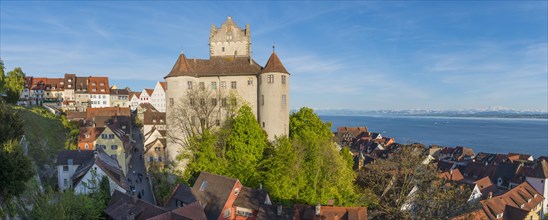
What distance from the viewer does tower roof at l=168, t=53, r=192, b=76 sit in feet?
132

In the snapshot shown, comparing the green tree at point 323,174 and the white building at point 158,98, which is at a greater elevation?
the white building at point 158,98

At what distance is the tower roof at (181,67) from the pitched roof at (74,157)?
1334 cm

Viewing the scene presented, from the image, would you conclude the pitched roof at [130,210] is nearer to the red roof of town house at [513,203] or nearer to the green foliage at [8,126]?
the green foliage at [8,126]

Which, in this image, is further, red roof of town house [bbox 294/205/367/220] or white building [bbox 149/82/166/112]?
white building [bbox 149/82/166/112]

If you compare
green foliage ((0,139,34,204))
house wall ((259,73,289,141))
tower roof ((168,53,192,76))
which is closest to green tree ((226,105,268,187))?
house wall ((259,73,289,141))

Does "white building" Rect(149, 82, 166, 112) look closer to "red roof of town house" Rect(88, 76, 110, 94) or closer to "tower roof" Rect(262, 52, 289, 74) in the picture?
"red roof of town house" Rect(88, 76, 110, 94)

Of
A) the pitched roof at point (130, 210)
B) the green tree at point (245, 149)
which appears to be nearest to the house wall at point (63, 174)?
the pitched roof at point (130, 210)

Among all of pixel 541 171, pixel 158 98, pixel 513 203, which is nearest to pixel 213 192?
pixel 513 203

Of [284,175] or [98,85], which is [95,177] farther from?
[98,85]

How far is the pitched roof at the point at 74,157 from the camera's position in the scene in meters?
35.1

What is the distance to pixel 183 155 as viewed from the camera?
38.8 meters

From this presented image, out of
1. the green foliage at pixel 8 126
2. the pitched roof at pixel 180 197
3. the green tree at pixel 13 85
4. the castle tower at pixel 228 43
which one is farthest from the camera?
the green tree at pixel 13 85

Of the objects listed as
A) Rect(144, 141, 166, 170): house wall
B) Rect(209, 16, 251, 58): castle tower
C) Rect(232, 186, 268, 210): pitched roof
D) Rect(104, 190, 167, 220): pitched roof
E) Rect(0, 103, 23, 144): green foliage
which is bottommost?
Rect(232, 186, 268, 210): pitched roof

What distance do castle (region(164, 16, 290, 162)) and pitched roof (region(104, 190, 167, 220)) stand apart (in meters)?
15.7
